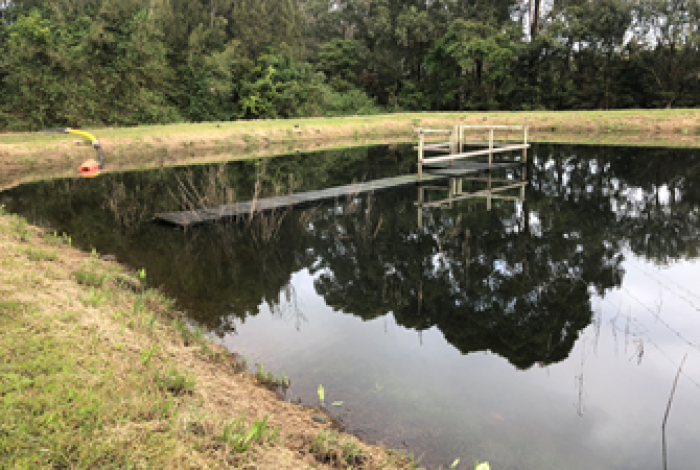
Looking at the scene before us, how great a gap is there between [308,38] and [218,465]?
165 ft

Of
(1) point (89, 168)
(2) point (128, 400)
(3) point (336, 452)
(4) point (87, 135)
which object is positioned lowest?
(3) point (336, 452)

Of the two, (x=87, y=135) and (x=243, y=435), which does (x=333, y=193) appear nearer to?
(x=243, y=435)

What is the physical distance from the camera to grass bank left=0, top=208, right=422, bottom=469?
278cm

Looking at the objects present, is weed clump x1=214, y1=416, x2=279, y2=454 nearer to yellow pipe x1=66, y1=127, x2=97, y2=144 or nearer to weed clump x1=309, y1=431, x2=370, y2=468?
weed clump x1=309, y1=431, x2=370, y2=468

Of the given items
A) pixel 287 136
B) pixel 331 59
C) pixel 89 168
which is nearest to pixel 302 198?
pixel 89 168

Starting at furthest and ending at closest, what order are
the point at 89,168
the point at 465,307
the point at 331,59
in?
the point at 331,59 → the point at 89,168 → the point at 465,307

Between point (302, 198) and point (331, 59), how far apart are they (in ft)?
105

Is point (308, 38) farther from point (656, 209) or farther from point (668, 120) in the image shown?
point (656, 209)

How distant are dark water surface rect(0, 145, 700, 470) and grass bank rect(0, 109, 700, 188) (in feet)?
18.2

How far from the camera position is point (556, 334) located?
19.0 ft

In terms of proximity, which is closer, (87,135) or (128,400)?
(128,400)

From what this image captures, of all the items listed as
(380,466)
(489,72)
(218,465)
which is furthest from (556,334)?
(489,72)

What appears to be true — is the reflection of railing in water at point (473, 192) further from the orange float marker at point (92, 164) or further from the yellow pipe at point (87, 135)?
→ the yellow pipe at point (87, 135)

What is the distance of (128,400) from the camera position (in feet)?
10.7
